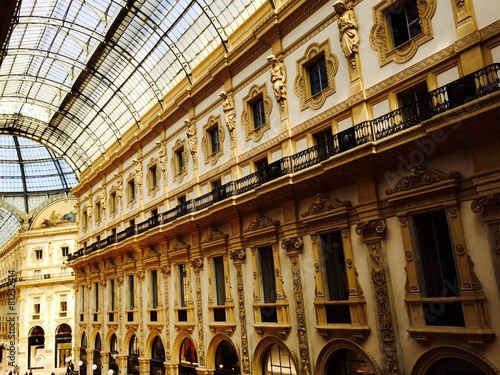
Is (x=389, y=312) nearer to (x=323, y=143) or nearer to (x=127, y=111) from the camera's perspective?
(x=323, y=143)

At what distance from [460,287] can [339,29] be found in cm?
965

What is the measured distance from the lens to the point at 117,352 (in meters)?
33.7

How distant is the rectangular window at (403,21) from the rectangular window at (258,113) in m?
7.19

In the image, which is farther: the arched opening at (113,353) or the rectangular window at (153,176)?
the arched opening at (113,353)

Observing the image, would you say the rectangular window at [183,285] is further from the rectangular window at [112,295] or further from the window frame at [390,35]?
the window frame at [390,35]

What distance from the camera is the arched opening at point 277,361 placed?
721 inches

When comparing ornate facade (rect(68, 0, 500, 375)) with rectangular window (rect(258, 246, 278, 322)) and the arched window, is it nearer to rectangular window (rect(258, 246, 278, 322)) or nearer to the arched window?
rectangular window (rect(258, 246, 278, 322))

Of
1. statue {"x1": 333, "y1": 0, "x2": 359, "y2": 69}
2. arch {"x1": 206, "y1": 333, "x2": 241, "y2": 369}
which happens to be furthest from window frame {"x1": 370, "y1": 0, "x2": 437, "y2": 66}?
arch {"x1": 206, "y1": 333, "x2": 241, "y2": 369}

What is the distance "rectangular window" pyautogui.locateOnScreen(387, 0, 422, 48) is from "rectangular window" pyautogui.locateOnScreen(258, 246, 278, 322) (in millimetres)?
9800

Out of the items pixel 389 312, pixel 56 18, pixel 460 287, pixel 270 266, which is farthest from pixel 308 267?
pixel 56 18

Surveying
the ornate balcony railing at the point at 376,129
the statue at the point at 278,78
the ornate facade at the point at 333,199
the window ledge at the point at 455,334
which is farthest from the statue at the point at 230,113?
the window ledge at the point at 455,334

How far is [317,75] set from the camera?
18.5m

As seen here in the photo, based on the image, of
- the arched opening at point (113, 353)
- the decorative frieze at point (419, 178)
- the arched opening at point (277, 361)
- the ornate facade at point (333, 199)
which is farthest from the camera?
the arched opening at point (113, 353)

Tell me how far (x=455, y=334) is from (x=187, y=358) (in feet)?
54.8
